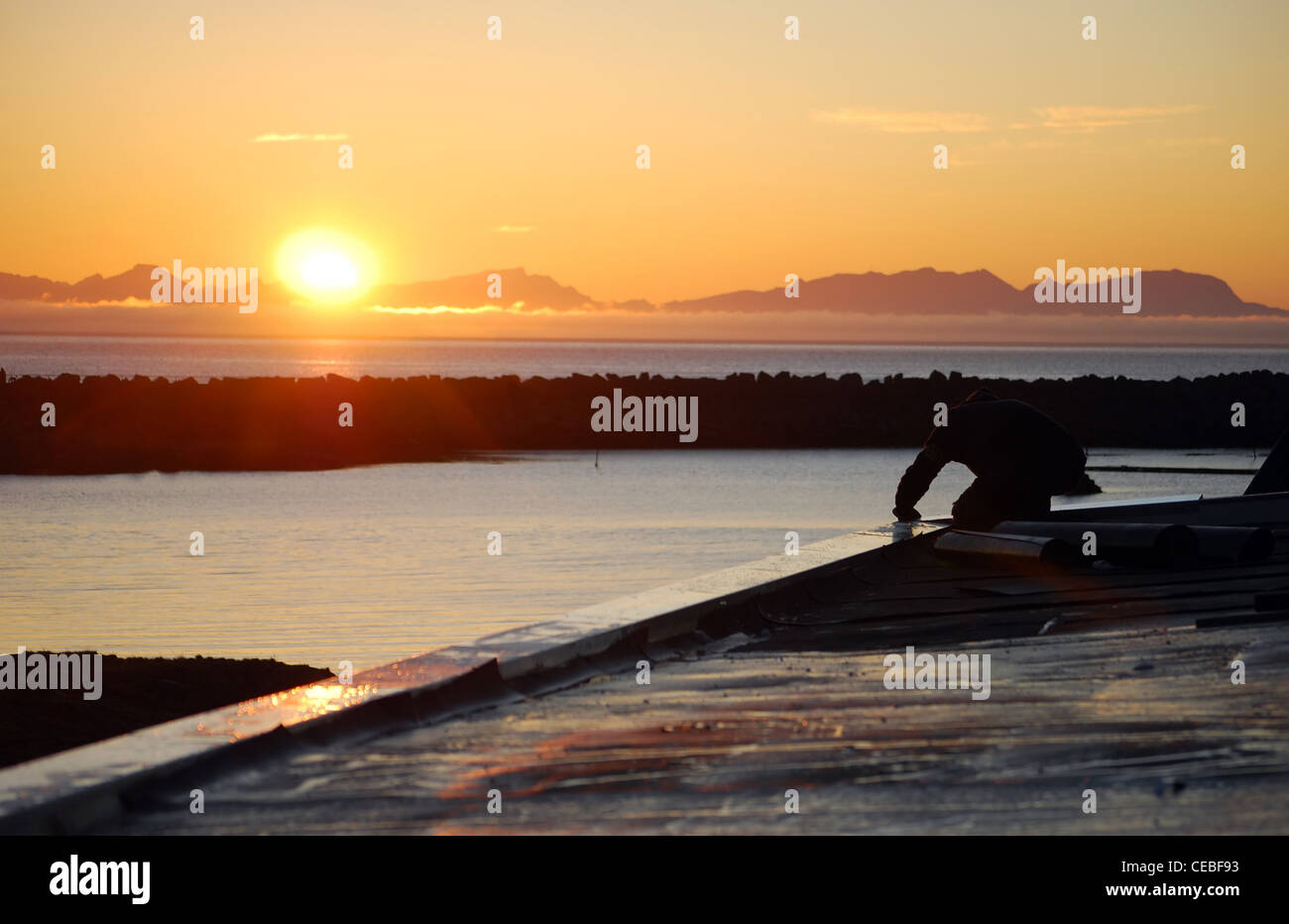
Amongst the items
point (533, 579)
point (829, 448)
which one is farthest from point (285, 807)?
point (829, 448)

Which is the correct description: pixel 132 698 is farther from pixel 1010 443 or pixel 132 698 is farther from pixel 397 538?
pixel 397 538

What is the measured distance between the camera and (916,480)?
9.91m

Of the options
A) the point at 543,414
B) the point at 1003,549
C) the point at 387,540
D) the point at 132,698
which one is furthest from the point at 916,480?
the point at 543,414

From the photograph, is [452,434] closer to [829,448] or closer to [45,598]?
[829,448]

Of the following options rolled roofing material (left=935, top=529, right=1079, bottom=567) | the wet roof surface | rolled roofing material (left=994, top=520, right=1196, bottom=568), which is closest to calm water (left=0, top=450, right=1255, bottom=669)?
rolled roofing material (left=935, top=529, right=1079, bottom=567)

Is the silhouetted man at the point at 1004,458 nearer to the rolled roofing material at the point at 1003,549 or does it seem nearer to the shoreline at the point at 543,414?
the rolled roofing material at the point at 1003,549

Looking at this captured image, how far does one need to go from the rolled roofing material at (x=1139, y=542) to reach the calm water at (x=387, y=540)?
15.8ft

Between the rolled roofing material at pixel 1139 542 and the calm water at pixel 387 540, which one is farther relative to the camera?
the calm water at pixel 387 540

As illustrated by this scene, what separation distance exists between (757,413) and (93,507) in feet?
92.5

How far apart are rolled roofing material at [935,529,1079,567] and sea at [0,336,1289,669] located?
2677 millimetres

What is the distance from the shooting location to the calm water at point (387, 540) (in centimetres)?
1723

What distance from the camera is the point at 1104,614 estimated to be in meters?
6.58

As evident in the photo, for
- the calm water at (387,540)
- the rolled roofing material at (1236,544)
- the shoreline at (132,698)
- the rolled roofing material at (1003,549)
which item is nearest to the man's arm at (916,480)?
the rolled roofing material at (1003,549)

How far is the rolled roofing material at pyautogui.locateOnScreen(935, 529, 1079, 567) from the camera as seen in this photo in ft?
27.4
